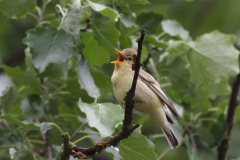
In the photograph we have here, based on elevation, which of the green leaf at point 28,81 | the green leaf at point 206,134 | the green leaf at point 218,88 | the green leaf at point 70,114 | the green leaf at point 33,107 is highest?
the green leaf at point 28,81

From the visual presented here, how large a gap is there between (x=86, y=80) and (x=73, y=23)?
66cm

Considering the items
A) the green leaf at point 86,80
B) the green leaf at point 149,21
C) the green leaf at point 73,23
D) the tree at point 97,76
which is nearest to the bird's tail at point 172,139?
the tree at point 97,76

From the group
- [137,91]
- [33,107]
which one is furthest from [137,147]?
[33,107]

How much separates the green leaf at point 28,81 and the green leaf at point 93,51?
915 mm

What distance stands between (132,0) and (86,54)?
115cm

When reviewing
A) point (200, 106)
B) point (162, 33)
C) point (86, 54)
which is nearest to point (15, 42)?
point (86, 54)

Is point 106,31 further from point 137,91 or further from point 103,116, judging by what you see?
point 103,116

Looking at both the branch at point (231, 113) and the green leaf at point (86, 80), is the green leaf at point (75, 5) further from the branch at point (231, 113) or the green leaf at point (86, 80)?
the branch at point (231, 113)

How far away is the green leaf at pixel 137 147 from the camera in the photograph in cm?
360

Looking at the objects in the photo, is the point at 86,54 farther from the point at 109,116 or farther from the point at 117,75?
the point at 109,116

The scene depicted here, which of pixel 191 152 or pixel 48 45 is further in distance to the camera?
pixel 191 152

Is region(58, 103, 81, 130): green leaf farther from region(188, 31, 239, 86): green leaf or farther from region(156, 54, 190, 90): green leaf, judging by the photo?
region(188, 31, 239, 86): green leaf

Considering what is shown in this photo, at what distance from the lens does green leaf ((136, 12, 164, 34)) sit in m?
4.57

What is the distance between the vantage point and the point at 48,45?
390 cm
